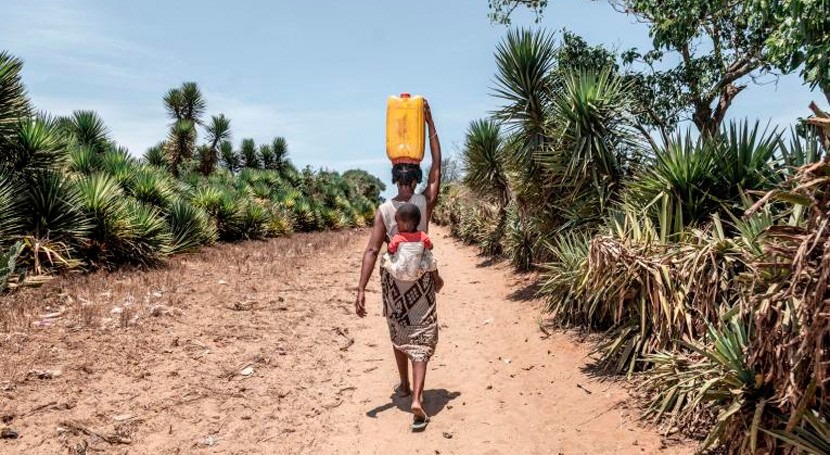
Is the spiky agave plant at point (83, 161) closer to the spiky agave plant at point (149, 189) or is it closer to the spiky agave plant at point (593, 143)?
the spiky agave plant at point (149, 189)

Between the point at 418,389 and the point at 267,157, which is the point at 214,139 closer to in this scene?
the point at 267,157

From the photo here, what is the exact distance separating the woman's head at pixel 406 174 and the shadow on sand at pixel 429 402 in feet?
6.24

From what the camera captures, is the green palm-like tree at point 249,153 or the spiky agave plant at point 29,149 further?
the green palm-like tree at point 249,153

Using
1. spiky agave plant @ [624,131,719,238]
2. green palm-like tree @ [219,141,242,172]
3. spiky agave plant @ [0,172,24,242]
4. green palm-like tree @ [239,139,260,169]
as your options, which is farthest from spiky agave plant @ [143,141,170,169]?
spiky agave plant @ [624,131,719,238]

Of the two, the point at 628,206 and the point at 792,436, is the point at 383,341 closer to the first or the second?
the point at 628,206

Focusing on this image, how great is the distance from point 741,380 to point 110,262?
32.5ft

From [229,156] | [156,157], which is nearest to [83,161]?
[156,157]

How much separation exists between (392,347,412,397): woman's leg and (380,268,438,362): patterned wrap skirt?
25cm

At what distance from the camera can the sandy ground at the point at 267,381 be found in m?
3.79

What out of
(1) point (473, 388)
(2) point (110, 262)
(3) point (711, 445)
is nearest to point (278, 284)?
(2) point (110, 262)

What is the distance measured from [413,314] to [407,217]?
788 mm

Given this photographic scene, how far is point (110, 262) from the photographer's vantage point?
951cm

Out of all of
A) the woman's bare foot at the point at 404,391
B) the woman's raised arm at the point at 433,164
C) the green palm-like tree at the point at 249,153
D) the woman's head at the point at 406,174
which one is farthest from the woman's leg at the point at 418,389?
the green palm-like tree at the point at 249,153

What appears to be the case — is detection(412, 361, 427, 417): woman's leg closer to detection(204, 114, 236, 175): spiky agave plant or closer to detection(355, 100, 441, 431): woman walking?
detection(355, 100, 441, 431): woman walking
